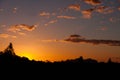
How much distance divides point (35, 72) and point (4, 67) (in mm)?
13654

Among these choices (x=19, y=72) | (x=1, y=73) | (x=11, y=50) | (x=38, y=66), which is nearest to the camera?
(x=1, y=73)

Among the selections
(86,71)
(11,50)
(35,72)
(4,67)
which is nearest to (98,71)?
(86,71)

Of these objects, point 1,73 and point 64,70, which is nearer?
point 1,73

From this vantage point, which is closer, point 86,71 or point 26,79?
point 26,79

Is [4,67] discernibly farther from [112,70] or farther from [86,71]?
[112,70]

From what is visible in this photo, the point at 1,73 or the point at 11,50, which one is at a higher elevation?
the point at 11,50

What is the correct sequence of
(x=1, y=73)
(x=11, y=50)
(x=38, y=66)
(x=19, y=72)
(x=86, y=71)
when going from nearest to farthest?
(x=1, y=73), (x=19, y=72), (x=86, y=71), (x=38, y=66), (x=11, y=50)

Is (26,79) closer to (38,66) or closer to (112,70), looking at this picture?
(38,66)

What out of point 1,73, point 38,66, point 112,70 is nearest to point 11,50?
point 38,66

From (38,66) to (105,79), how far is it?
4012 cm

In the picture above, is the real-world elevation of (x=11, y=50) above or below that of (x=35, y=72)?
above

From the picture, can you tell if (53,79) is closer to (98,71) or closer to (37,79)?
(37,79)

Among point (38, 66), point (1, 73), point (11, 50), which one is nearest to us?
point (1, 73)

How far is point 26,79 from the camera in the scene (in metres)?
110
